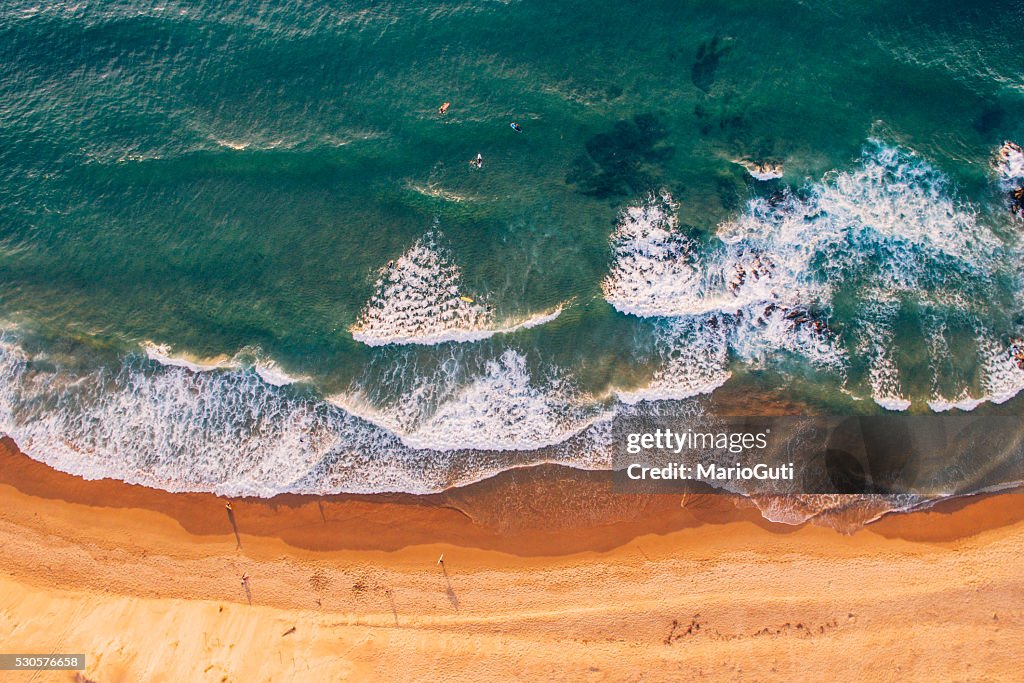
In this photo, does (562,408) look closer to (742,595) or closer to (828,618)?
(742,595)

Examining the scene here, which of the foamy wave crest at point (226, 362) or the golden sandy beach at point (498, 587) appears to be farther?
the foamy wave crest at point (226, 362)

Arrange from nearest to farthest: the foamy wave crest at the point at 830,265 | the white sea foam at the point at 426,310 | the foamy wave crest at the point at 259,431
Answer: the foamy wave crest at the point at 259,431 < the foamy wave crest at the point at 830,265 < the white sea foam at the point at 426,310

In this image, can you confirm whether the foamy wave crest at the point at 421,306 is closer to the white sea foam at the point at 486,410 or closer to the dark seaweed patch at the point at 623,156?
the white sea foam at the point at 486,410

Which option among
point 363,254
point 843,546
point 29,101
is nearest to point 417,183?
point 363,254

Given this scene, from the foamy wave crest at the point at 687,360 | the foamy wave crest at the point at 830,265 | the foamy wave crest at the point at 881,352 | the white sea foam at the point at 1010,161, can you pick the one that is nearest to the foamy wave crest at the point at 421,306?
the foamy wave crest at the point at 830,265

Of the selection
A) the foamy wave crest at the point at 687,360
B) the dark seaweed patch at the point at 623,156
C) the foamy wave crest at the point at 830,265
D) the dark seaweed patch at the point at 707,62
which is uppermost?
the dark seaweed patch at the point at 707,62

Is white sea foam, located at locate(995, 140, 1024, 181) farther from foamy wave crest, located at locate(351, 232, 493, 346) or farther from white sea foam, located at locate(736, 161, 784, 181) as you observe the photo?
foamy wave crest, located at locate(351, 232, 493, 346)

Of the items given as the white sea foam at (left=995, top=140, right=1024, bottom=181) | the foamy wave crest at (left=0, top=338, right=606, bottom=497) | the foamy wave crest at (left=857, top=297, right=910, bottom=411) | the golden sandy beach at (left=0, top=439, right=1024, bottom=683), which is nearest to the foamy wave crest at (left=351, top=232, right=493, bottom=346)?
the foamy wave crest at (left=0, top=338, right=606, bottom=497)
